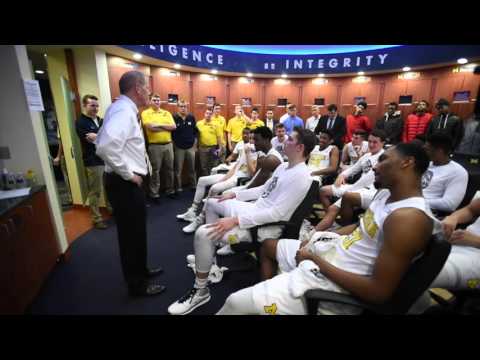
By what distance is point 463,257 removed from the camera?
146 cm

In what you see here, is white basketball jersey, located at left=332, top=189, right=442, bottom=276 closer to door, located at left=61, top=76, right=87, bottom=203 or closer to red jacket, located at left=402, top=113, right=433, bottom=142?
door, located at left=61, top=76, right=87, bottom=203

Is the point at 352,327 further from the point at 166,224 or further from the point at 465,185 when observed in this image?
the point at 166,224

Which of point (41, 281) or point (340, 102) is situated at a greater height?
point (340, 102)

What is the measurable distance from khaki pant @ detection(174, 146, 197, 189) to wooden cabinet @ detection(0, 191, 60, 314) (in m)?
2.74

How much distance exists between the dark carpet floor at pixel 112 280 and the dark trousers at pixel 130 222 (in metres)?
0.22

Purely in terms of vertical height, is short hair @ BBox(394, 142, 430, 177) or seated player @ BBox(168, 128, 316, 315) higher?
short hair @ BBox(394, 142, 430, 177)

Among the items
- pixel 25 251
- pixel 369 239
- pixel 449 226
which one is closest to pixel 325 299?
pixel 369 239

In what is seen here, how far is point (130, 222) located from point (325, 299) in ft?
4.81

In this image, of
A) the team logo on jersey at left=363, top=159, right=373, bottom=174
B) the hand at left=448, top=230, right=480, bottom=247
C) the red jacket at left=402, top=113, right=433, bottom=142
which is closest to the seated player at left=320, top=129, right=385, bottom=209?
the team logo on jersey at left=363, top=159, right=373, bottom=174

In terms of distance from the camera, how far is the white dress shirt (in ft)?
5.32

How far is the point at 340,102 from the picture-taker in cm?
787

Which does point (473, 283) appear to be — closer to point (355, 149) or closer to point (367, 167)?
point (367, 167)
